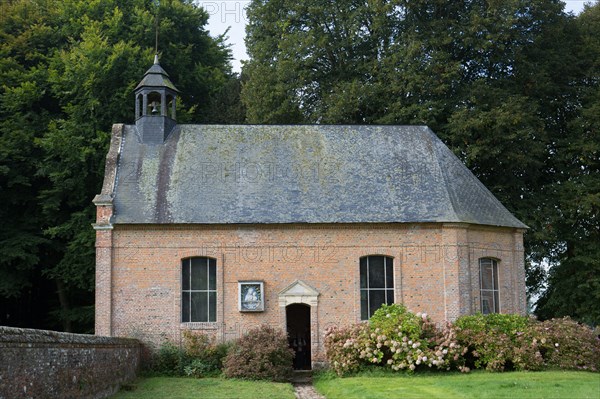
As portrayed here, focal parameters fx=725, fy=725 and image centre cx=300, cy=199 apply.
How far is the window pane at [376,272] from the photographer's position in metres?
25.4

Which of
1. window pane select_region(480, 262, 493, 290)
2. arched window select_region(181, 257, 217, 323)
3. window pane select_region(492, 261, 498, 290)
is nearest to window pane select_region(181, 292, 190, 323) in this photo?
arched window select_region(181, 257, 217, 323)

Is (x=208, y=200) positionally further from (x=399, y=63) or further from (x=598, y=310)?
(x=598, y=310)

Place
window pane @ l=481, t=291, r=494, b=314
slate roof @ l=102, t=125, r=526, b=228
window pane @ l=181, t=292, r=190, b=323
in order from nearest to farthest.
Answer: window pane @ l=181, t=292, r=190, b=323
slate roof @ l=102, t=125, r=526, b=228
window pane @ l=481, t=291, r=494, b=314

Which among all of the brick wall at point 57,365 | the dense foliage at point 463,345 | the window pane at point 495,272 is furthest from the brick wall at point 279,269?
the brick wall at point 57,365

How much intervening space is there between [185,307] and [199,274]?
1.22 metres

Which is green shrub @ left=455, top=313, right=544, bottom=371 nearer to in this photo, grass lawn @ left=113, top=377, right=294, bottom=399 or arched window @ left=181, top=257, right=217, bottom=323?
grass lawn @ left=113, top=377, right=294, bottom=399

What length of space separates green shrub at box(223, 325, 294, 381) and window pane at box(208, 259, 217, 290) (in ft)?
8.12

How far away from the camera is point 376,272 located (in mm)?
25438

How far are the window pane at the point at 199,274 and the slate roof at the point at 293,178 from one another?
1.54 meters

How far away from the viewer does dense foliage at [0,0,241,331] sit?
30.8 m

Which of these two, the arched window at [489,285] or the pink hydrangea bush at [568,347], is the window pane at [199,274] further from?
the pink hydrangea bush at [568,347]

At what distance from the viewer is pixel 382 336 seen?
2203 cm

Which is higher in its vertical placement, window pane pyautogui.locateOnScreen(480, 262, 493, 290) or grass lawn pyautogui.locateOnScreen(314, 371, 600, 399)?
window pane pyautogui.locateOnScreen(480, 262, 493, 290)

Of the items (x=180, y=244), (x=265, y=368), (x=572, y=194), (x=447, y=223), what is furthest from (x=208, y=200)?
(x=572, y=194)
